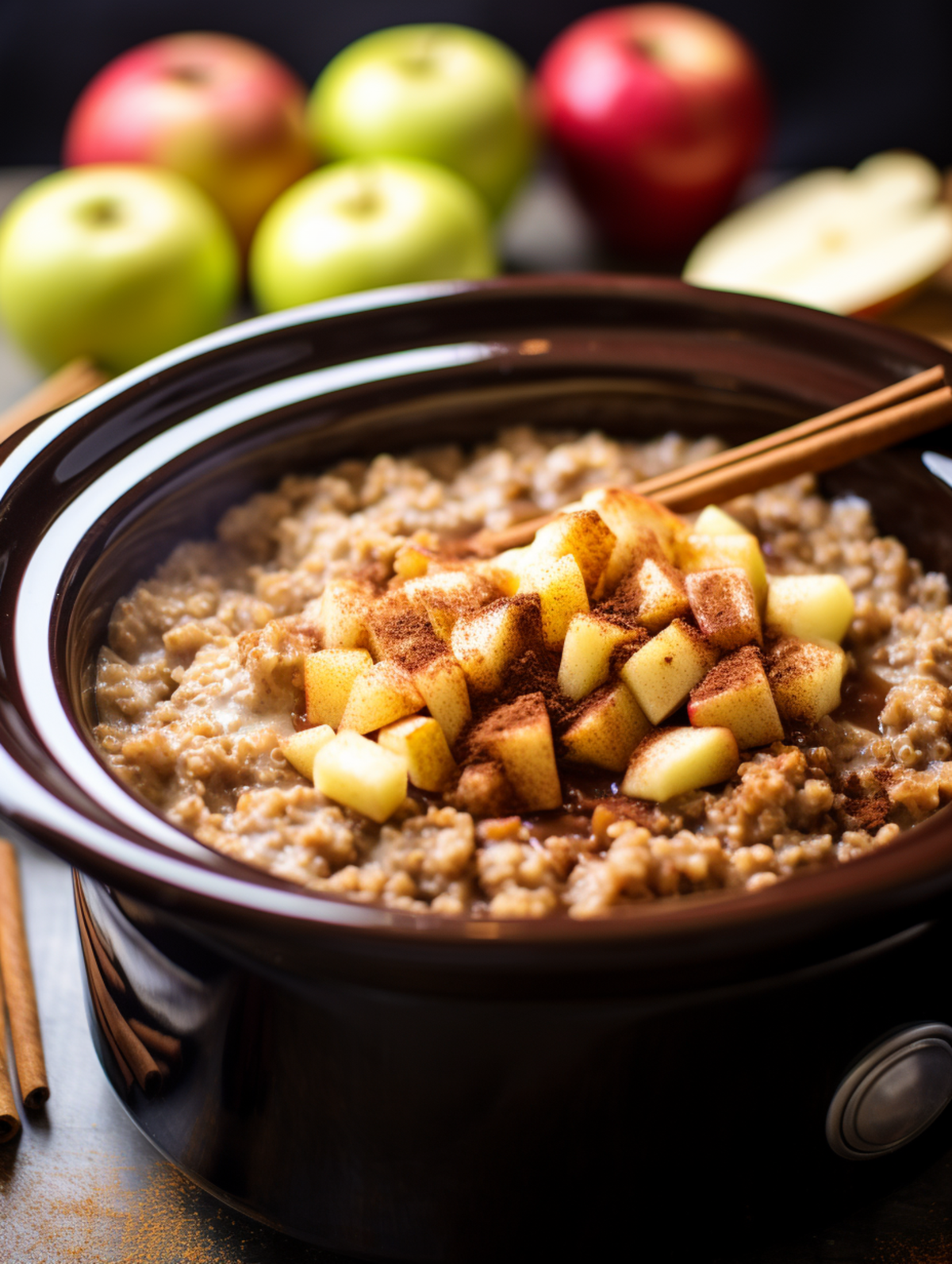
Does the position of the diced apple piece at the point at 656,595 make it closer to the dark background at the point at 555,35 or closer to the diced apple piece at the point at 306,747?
the diced apple piece at the point at 306,747

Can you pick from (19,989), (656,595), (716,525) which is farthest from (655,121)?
(19,989)

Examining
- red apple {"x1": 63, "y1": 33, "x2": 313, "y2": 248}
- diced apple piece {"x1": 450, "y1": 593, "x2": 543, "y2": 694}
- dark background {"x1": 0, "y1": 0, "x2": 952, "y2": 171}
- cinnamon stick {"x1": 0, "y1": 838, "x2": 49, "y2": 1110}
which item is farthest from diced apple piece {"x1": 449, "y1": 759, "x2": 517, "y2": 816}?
dark background {"x1": 0, "y1": 0, "x2": 952, "y2": 171}

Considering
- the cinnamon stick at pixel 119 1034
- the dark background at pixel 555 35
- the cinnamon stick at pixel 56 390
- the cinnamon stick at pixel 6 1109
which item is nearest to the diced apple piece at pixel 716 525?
the cinnamon stick at pixel 119 1034

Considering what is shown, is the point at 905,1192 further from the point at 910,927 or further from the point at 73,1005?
the point at 73,1005

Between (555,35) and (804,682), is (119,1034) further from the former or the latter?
(555,35)

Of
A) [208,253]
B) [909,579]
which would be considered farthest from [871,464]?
[208,253]

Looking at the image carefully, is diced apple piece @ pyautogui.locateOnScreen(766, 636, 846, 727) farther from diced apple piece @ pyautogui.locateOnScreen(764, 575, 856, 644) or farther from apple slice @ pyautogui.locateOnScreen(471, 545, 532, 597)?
apple slice @ pyautogui.locateOnScreen(471, 545, 532, 597)
